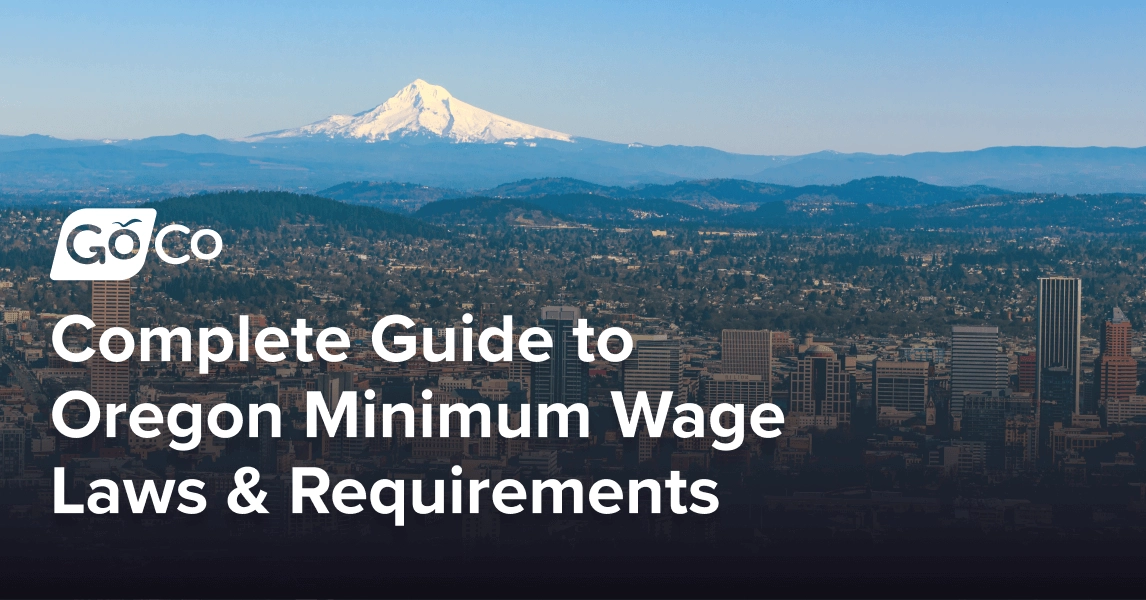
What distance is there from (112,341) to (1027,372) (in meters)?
11.6

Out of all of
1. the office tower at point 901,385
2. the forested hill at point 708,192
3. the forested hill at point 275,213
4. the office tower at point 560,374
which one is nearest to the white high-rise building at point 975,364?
the office tower at point 901,385

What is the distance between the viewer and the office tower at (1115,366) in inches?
907

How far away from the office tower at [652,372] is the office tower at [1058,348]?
13.9ft

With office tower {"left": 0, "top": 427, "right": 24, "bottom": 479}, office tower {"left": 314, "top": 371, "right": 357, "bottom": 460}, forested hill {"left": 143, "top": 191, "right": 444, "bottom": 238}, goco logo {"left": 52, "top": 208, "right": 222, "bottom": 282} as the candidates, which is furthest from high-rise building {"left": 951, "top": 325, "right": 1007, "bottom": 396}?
forested hill {"left": 143, "top": 191, "right": 444, "bottom": 238}

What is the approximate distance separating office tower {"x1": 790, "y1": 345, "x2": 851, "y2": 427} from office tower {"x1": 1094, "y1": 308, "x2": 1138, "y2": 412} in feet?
9.73

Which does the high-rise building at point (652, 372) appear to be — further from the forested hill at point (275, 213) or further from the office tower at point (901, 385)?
the forested hill at point (275, 213)

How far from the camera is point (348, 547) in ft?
51.5

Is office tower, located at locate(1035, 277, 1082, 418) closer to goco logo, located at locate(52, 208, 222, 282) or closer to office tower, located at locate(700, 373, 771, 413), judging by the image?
office tower, located at locate(700, 373, 771, 413)

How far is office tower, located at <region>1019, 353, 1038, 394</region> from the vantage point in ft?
74.3

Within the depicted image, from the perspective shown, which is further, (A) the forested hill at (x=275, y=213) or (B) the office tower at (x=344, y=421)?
(A) the forested hill at (x=275, y=213)

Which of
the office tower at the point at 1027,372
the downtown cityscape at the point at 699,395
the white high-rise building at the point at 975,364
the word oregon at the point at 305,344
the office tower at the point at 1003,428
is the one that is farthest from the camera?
the white high-rise building at the point at 975,364

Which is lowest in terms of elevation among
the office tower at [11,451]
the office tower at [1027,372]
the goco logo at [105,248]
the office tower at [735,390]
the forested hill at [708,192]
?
the office tower at [11,451]

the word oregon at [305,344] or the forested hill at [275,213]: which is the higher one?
the forested hill at [275,213]

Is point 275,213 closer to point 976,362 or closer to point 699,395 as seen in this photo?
point 976,362
